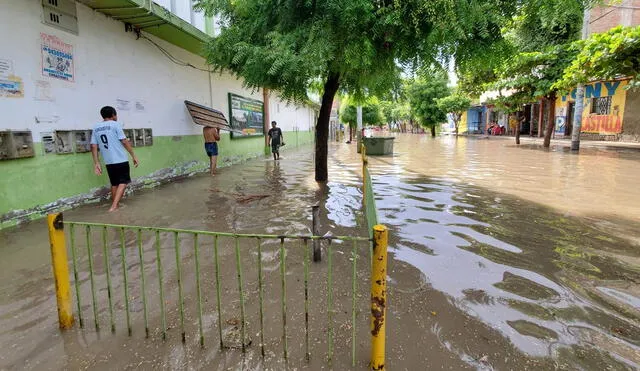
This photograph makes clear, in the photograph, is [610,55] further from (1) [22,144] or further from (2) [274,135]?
(1) [22,144]

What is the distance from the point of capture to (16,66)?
5301 mm

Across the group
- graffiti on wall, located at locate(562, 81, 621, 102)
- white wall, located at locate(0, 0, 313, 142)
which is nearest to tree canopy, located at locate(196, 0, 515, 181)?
white wall, located at locate(0, 0, 313, 142)

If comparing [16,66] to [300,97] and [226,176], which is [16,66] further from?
[226,176]

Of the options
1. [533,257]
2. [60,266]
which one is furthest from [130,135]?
[533,257]

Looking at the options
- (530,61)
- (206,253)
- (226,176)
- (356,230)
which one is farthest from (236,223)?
(530,61)

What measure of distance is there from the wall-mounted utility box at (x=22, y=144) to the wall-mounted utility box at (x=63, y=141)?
470mm

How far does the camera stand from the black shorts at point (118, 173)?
6156 millimetres

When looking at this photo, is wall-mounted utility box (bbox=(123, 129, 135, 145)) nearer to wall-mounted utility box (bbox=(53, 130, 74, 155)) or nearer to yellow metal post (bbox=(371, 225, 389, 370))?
wall-mounted utility box (bbox=(53, 130, 74, 155))

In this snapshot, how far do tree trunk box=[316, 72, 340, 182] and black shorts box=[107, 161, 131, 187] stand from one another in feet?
12.7

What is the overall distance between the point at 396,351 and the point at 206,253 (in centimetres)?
253

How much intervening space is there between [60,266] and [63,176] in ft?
14.6

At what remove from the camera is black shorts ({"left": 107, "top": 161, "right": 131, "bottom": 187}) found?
6.16 meters

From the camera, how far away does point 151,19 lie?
752 cm

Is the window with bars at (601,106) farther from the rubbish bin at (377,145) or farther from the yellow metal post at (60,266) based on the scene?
the yellow metal post at (60,266)
